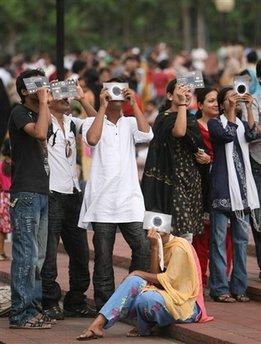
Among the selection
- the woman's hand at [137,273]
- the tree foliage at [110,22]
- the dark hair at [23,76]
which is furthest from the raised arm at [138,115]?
the tree foliage at [110,22]

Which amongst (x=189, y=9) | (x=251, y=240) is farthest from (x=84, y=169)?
(x=189, y=9)

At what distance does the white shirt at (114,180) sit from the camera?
11.1 m

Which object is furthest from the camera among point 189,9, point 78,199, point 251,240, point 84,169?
point 189,9

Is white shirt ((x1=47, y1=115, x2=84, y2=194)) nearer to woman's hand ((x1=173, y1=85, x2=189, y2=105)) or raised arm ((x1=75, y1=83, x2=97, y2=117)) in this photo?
raised arm ((x1=75, y1=83, x2=97, y2=117))

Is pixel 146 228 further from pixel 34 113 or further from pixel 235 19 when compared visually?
pixel 235 19

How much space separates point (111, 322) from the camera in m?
10.3

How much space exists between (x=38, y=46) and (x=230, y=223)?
4834 cm

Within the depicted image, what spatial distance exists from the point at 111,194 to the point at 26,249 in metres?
0.85

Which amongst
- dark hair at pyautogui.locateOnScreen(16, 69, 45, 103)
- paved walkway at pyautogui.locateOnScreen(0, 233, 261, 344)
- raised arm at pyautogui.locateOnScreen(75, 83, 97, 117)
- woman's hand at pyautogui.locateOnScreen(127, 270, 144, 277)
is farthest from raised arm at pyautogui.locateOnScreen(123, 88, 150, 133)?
paved walkway at pyautogui.locateOnScreen(0, 233, 261, 344)

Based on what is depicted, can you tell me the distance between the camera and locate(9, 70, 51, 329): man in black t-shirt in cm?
1060

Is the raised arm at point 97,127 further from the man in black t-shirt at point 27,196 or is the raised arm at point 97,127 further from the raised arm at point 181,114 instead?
the raised arm at point 181,114

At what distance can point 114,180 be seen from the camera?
36.5 feet

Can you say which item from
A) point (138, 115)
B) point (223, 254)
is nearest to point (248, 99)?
point (138, 115)

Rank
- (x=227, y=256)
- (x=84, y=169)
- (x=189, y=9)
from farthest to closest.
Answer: (x=189, y=9) → (x=84, y=169) → (x=227, y=256)
